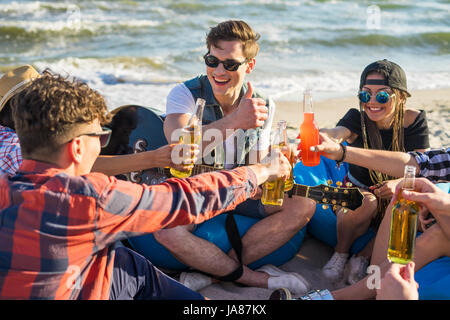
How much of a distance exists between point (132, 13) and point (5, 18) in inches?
171

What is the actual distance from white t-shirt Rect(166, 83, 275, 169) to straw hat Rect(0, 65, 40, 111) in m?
1.10

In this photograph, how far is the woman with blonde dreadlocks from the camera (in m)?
4.22

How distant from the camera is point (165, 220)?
2426 mm

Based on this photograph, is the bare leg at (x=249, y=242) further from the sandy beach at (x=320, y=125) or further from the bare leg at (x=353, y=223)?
the bare leg at (x=353, y=223)

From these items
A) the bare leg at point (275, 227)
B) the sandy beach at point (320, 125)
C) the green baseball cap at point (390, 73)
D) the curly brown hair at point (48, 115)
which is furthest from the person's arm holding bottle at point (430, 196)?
the curly brown hair at point (48, 115)

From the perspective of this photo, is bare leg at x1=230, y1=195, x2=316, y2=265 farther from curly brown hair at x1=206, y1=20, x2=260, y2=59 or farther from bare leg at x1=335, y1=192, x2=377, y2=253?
curly brown hair at x1=206, y1=20, x2=260, y2=59

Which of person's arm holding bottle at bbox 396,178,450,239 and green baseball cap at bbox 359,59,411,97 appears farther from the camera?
green baseball cap at bbox 359,59,411,97

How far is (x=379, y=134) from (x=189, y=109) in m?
1.66

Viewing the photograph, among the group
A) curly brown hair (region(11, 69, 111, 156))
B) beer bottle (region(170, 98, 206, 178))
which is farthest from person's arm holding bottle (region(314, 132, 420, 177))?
curly brown hair (region(11, 69, 111, 156))

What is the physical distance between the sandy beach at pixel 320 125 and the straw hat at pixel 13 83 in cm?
198

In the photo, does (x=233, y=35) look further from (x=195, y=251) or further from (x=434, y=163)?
(x=434, y=163)

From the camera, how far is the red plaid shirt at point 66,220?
A: 7.15 ft
